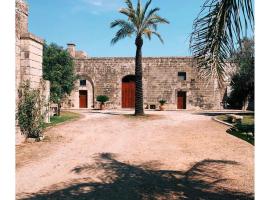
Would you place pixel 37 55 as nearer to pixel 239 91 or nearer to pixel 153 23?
pixel 153 23

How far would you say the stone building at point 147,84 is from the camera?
2955 cm

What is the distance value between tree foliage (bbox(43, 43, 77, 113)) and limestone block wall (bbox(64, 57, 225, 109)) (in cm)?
848

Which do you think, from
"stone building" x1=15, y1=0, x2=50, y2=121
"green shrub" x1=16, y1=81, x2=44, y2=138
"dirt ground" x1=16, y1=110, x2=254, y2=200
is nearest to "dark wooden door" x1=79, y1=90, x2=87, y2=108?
"dirt ground" x1=16, y1=110, x2=254, y2=200

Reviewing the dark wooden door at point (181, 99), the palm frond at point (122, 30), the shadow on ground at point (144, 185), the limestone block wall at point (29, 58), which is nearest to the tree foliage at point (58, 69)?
the palm frond at point (122, 30)

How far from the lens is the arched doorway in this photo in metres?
30.4

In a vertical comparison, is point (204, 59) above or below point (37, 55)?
below

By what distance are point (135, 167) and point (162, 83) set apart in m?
22.9

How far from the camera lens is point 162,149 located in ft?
30.5

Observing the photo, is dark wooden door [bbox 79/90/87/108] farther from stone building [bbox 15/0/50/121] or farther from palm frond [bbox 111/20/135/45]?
stone building [bbox 15/0/50/121]

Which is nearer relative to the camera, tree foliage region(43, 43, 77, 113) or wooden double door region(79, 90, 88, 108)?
tree foliage region(43, 43, 77, 113)
